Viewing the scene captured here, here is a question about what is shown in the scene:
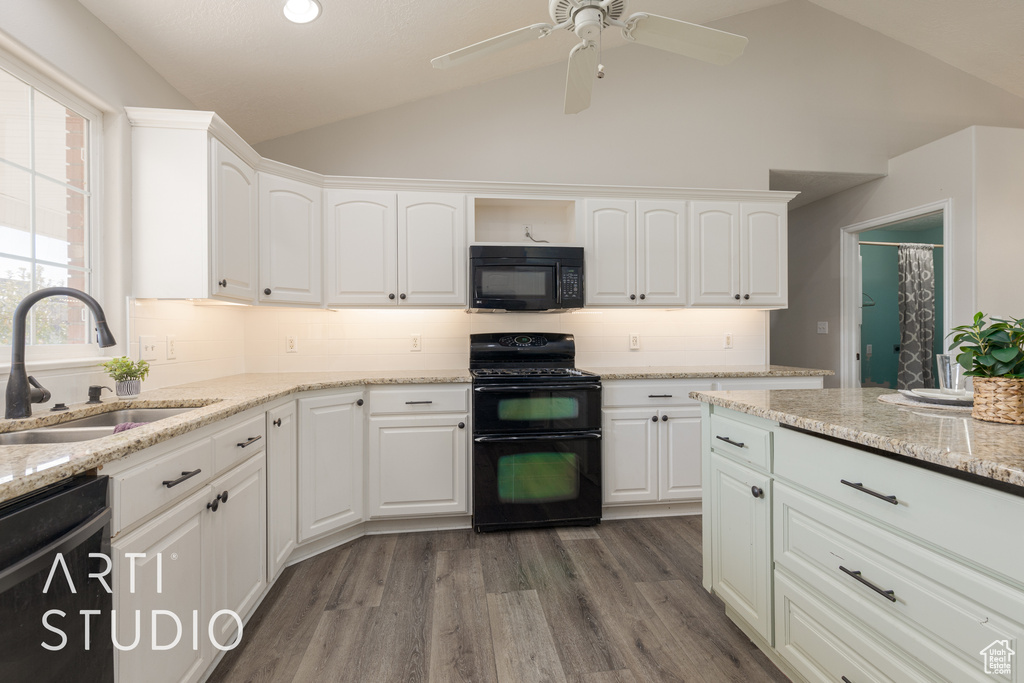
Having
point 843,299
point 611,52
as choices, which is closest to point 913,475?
point 611,52

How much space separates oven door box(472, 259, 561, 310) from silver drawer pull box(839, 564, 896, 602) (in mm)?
1977

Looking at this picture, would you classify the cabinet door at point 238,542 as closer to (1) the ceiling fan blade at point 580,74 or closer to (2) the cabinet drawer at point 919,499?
(2) the cabinet drawer at point 919,499

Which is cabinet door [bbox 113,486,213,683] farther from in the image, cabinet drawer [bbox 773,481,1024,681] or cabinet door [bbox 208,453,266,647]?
cabinet drawer [bbox 773,481,1024,681]

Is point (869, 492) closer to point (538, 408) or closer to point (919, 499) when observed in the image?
point (919, 499)

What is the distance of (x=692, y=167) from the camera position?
11.2 ft

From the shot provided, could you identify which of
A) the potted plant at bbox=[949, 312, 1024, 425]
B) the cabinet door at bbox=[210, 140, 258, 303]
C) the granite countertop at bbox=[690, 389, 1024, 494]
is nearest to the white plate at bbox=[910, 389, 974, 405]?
the granite countertop at bbox=[690, 389, 1024, 494]

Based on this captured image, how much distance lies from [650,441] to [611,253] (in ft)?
4.07

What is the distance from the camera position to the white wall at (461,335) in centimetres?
301

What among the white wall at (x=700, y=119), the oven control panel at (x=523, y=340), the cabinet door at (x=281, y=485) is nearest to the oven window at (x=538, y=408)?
the oven control panel at (x=523, y=340)

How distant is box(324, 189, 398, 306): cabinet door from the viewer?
2.77 m

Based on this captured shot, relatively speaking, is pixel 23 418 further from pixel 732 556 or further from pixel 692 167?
pixel 692 167

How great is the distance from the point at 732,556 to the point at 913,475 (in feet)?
2.78

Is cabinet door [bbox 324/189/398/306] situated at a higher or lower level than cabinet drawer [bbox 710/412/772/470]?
higher

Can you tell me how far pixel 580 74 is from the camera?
1.82 m
